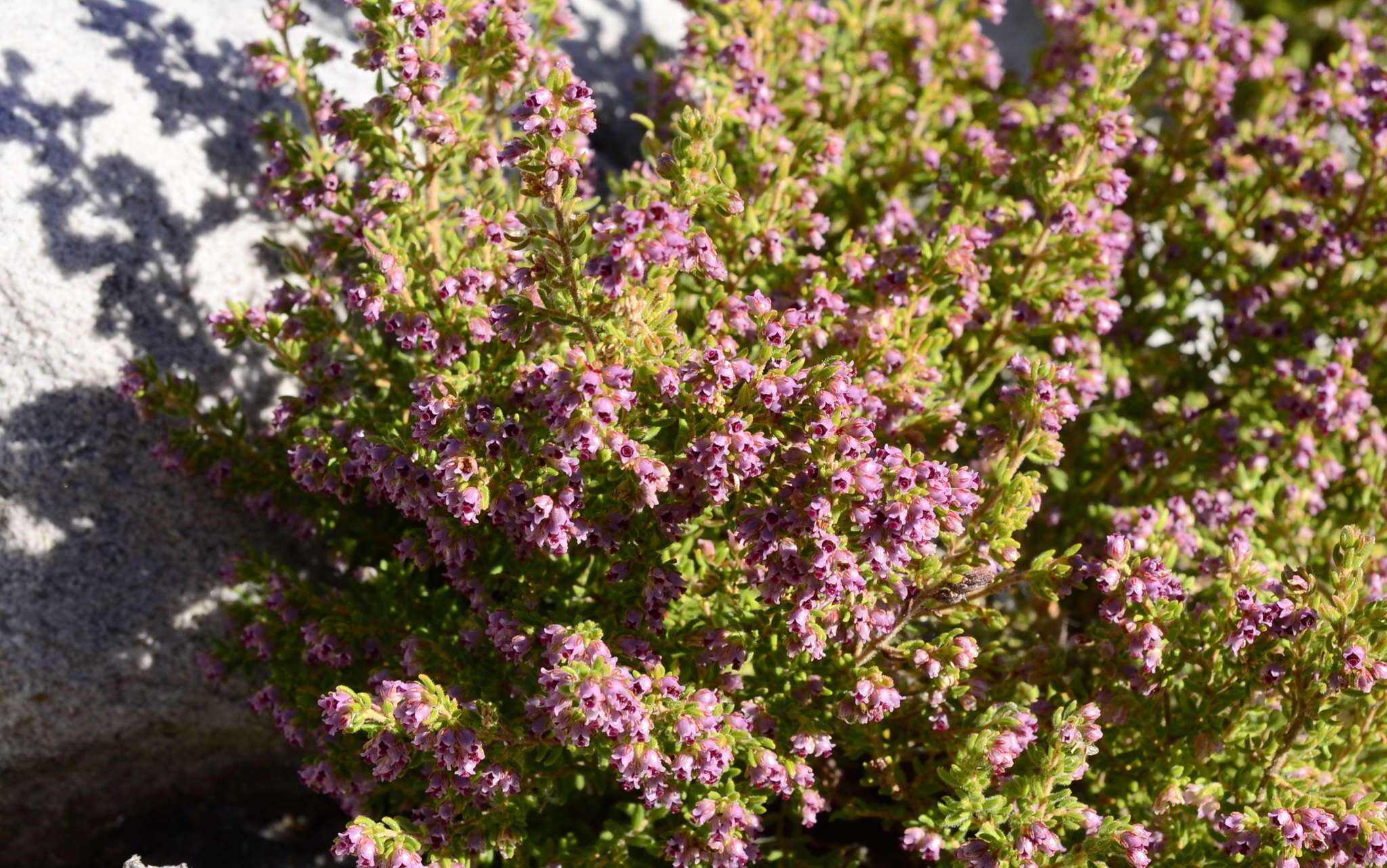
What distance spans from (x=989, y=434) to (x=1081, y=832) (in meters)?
1.34

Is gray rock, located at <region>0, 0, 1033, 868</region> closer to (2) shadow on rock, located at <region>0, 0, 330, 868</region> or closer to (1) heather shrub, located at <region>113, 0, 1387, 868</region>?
(2) shadow on rock, located at <region>0, 0, 330, 868</region>

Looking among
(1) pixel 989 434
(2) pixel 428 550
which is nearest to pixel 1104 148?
(1) pixel 989 434

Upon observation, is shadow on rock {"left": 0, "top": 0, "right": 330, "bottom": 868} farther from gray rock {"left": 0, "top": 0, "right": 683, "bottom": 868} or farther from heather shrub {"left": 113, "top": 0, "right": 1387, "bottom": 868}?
heather shrub {"left": 113, "top": 0, "right": 1387, "bottom": 868}

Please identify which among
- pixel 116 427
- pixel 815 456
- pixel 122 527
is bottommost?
pixel 122 527

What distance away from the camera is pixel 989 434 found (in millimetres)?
3984

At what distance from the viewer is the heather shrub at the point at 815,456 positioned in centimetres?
338

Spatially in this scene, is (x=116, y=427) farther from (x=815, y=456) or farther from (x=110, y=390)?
(x=815, y=456)

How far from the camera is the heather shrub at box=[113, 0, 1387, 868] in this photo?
11.1 ft

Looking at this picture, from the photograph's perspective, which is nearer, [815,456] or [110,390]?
[815,456]

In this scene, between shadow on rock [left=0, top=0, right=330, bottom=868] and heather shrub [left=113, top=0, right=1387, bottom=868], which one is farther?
shadow on rock [left=0, top=0, right=330, bottom=868]

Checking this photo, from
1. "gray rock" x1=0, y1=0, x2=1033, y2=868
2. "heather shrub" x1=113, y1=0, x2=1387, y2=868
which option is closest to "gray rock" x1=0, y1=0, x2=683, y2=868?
"gray rock" x1=0, y1=0, x2=1033, y2=868

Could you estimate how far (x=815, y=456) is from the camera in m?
3.35

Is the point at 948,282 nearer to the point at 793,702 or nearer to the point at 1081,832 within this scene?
the point at 793,702

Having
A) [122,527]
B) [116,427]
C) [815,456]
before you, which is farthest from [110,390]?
[815,456]
